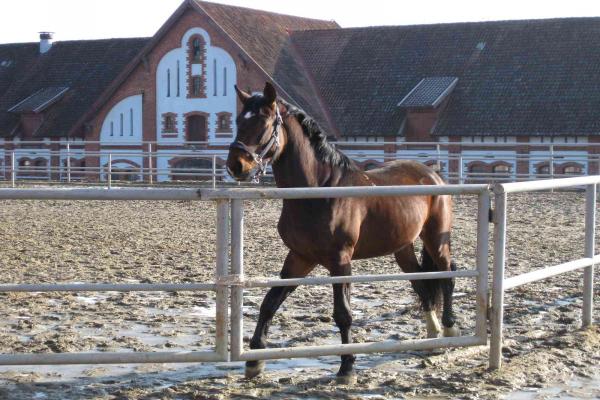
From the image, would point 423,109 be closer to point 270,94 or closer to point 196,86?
point 196,86

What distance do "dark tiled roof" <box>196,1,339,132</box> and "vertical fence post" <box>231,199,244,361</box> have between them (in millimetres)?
31265

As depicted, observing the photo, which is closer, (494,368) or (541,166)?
(494,368)

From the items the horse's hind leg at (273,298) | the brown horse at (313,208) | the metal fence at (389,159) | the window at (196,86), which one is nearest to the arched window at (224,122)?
the metal fence at (389,159)

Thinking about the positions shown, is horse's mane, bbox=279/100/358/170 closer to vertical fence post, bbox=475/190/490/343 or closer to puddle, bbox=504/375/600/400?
vertical fence post, bbox=475/190/490/343

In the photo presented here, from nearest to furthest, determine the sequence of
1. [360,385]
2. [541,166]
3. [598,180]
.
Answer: [360,385]
[598,180]
[541,166]

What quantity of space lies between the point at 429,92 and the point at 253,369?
30.8 metres

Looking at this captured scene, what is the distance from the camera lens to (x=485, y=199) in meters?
6.24

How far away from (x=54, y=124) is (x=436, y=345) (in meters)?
37.4

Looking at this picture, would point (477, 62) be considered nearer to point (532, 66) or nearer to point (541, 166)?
point (532, 66)

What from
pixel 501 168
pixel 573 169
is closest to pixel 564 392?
pixel 573 169

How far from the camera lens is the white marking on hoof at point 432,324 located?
711cm

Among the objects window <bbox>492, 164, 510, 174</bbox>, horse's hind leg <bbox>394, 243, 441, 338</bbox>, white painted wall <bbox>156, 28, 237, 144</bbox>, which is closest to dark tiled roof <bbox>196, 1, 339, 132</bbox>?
white painted wall <bbox>156, 28, 237, 144</bbox>

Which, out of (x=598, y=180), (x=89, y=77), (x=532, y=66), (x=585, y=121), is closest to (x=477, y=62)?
(x=532, y=66)

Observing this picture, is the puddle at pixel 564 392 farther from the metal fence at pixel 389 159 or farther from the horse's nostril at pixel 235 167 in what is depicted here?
the metal fence at pixel 389 159
